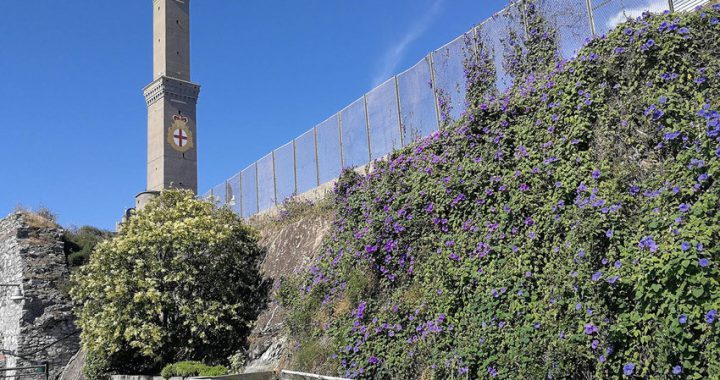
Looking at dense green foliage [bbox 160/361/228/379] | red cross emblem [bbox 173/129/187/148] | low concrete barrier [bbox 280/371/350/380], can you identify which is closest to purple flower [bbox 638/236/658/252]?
low concrete barrier [bbox 280/371/350/380]

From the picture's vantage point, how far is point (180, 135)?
1406 inches

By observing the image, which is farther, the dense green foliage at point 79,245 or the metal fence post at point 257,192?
the dense green foliage at point 79,245

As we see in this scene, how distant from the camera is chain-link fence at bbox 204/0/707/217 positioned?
9.03 m

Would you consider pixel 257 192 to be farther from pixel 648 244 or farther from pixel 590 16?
pixel 648 244

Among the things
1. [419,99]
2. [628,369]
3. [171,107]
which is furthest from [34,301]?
[628,369]

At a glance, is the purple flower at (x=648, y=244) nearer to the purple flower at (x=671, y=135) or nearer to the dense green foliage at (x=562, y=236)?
the dense green foliage at (x=562, y=236)

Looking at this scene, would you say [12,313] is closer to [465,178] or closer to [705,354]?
[465,178]

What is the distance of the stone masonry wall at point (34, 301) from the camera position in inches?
848

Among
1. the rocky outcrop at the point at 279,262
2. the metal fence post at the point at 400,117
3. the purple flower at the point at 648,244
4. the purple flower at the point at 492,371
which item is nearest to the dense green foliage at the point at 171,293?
the rocky outcrop at the point at 279,262

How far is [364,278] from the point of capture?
358 inches

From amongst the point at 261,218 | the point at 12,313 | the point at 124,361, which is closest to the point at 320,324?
the point at 124,361

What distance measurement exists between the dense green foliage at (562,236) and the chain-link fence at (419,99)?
0.85 meters

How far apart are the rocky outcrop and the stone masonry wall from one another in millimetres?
11736

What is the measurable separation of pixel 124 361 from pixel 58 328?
375 inches
